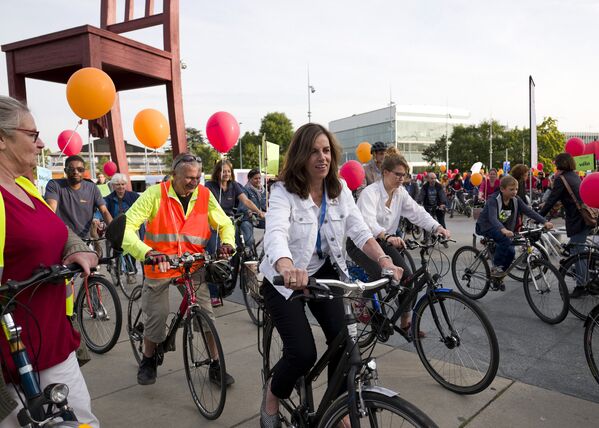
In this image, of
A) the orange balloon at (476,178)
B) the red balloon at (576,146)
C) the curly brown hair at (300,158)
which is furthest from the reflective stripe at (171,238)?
the orange balloon at (476,178)

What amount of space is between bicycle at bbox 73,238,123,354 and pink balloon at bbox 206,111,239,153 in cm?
311

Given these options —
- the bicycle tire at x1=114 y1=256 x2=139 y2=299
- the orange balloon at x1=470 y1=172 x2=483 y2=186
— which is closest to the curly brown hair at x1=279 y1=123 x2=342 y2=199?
the bicycle tire at x1=114 y1=256 x2=139 y2=299

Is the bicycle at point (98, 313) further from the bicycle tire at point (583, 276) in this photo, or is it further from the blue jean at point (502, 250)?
the bicycle tire at point (583, 276)

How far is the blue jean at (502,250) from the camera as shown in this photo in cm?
553

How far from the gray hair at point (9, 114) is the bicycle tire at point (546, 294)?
15.9ft

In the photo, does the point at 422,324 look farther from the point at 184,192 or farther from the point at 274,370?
the point at 184,192

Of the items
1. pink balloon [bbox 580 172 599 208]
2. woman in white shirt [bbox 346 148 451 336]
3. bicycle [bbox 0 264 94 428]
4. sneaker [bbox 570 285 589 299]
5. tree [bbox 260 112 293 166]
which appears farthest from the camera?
tree [bbox 260 112 293 166]

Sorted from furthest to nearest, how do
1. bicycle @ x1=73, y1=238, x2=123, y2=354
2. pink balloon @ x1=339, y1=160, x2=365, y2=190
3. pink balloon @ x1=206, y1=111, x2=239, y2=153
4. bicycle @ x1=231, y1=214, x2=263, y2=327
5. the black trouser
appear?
pink balloon @ x1=339, y1=160, x2=365, y2=190 < pink balloon @ x1=206, y1=111, x2=239, y2=153 < bicycle @ x1=231, y1=214, x2=263, y2=327 < bicycle @ x1=73, y1=238, x2=123, y2=354 < the black trouser

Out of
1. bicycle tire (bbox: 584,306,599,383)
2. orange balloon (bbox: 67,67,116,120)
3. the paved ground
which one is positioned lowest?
the paved ground

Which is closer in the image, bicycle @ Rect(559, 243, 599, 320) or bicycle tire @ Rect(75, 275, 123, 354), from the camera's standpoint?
bicycle tire @ Rect(75, 275, 123, 354)

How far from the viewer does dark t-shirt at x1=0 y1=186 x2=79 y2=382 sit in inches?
64.6

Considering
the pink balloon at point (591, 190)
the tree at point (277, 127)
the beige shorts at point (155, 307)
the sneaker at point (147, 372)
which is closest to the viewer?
the beige shorts at point (155, 307)

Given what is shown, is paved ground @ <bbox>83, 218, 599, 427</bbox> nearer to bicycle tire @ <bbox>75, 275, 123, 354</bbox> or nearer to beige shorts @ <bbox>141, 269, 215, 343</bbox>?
bicycle tire @ <bbox>75, 275, 123, 354</bbox>

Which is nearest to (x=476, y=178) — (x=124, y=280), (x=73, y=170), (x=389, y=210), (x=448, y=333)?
(x=124, y=280)
